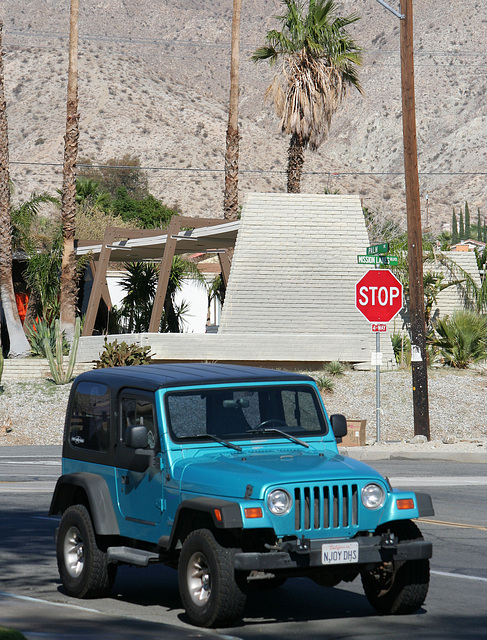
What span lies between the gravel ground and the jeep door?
17012mm

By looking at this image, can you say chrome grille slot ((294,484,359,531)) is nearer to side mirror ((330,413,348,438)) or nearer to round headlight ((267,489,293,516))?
round headlight ((267,489,293,516))

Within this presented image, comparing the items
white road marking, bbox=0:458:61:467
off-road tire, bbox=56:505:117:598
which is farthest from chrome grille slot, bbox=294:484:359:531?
white road marking, bbox=0:458:61:467

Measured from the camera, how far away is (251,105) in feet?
540

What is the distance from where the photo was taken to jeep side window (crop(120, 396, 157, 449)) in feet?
25.6

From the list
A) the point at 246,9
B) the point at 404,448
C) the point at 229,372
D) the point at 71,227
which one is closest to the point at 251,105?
the point at 246,9

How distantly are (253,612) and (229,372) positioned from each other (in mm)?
1961

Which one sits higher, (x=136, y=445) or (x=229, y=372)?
(x=229, y=372)

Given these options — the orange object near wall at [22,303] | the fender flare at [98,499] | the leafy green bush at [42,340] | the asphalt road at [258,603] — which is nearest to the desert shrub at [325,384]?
the leafy green bush at [42,340]

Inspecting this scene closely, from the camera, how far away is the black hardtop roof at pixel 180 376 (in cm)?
787

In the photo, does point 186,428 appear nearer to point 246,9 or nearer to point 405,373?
point 405,373

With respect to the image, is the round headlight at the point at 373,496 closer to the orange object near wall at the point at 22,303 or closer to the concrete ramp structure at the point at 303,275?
the concrete ramp structure at the point at 303,275

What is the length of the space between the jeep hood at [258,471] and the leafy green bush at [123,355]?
2039cm

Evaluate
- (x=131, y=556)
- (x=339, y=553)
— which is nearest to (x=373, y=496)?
(x=339, y=553)

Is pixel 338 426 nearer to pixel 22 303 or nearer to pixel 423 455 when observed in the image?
pixel 423 455
